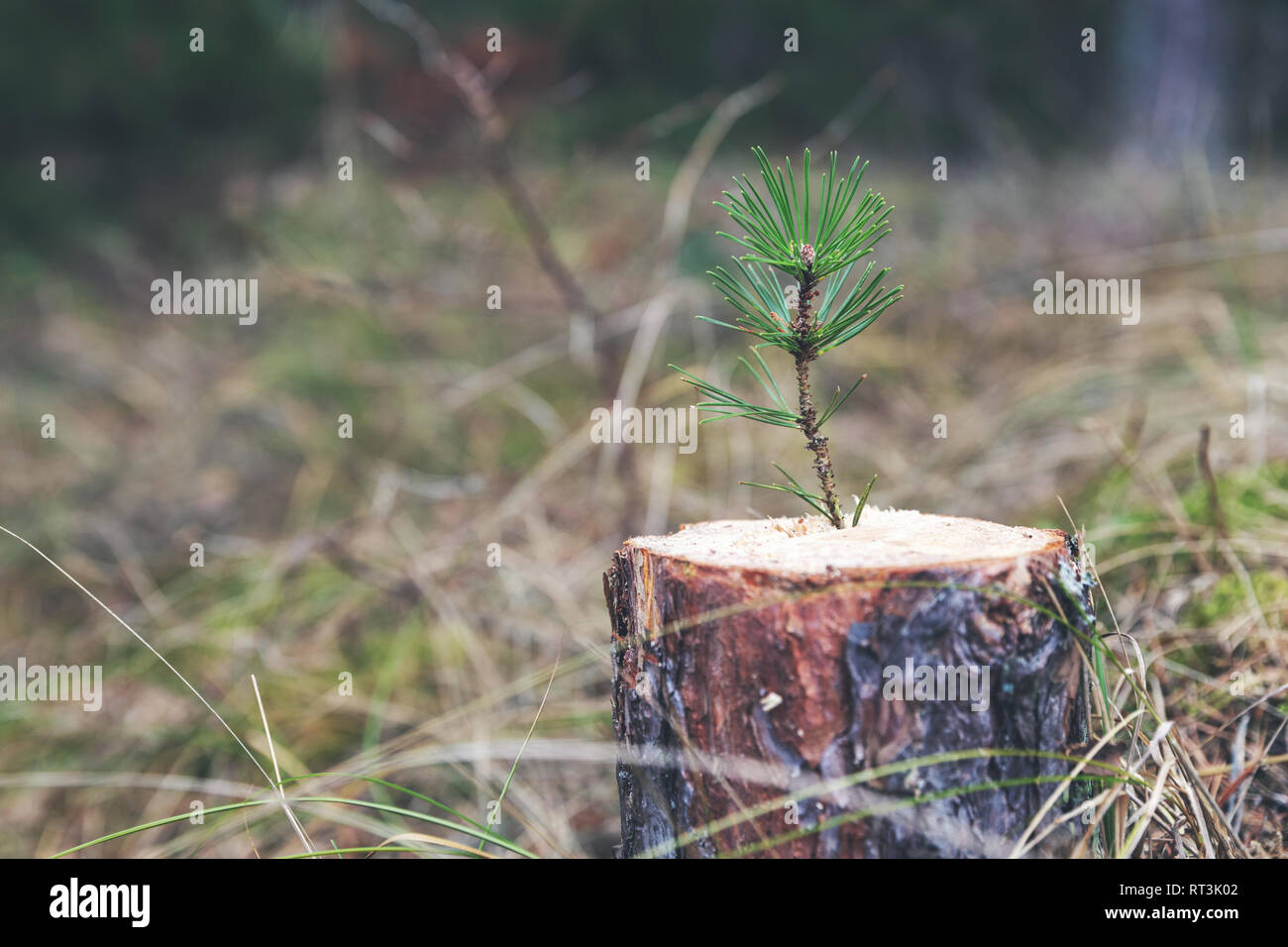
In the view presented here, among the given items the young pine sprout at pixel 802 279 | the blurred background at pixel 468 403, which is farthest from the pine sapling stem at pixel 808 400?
the blurred background at pixel 468 403

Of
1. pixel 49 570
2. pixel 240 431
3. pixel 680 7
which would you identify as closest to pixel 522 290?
pixel 240 431

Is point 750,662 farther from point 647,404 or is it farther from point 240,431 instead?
point 240,431

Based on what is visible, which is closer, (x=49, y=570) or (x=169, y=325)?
(x=49, y=570)

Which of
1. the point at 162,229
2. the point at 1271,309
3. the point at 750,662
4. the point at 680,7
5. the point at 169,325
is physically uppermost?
the point at 680,7

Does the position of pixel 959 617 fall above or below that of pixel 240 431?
below

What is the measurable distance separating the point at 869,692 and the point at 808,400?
10.5 inches

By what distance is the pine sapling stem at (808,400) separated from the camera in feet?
2.46

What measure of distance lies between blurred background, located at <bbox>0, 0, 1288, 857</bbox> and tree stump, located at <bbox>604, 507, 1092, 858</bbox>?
7.7 inches

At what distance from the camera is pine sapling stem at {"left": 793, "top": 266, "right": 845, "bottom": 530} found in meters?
0.75

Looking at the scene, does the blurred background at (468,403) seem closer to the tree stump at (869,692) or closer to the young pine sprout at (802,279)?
the young pine sprout at (802,279)

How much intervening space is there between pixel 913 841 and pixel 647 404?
77.6 inches

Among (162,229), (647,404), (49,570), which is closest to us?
(49,570)

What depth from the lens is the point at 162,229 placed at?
4.26m

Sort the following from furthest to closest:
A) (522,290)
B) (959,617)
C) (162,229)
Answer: (162,229) → (522,290) → (959,617)
